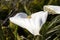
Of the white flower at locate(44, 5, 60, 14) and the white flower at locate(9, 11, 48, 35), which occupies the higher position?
the white flower at locate(44, 5, 60, 14)

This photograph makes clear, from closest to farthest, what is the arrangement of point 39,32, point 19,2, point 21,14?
point 39,32
point 21,14
point 19,2

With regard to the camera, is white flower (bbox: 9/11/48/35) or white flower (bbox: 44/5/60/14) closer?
white flower (bbox: 9/11/48/35)

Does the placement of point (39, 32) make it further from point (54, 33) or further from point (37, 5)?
point (37, 5)

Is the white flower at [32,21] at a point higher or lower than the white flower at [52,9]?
lower

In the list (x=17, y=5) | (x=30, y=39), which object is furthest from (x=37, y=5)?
(x=30, y=39)
